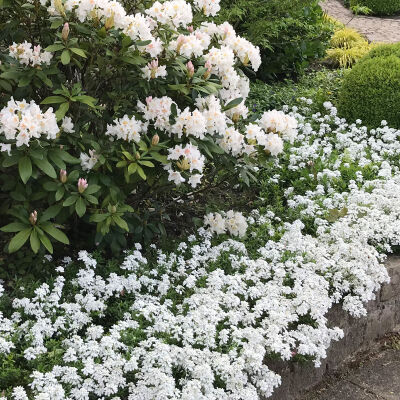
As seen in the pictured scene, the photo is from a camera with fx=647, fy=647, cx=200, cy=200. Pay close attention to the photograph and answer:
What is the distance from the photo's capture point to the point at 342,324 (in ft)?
12.0

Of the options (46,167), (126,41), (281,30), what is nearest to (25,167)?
(46,167)

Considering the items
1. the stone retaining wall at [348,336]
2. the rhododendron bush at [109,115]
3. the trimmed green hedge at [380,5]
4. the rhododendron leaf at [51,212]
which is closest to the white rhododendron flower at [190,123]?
the rhododendron bush at [109,115]

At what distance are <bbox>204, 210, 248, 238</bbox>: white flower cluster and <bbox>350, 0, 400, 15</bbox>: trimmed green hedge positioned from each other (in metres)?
9.07

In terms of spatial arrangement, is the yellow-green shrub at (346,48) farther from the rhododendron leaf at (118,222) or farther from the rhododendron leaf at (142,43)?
the rhododendron leaf at (118,222)

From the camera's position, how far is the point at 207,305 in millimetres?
3234

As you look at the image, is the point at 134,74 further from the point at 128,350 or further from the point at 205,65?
the point at 128,350

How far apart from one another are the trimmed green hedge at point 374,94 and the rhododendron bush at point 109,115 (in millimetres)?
2546

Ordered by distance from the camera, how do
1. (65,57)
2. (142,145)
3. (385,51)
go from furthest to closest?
(385,51)
(142,145)
(65,57)

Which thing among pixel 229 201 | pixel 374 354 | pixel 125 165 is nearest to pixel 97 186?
pixel 125 165

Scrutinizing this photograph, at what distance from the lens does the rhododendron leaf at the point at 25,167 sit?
2.92 m

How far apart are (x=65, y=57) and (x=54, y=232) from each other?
0.84 metres

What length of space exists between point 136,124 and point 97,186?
0.38 metres

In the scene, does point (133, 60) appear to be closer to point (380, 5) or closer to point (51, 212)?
point (51, 212)

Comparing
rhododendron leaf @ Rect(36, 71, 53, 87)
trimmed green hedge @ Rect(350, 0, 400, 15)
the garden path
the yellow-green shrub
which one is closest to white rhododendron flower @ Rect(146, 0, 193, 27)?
rhododendron leaf @ Rect(36, 71, 53, 87)
